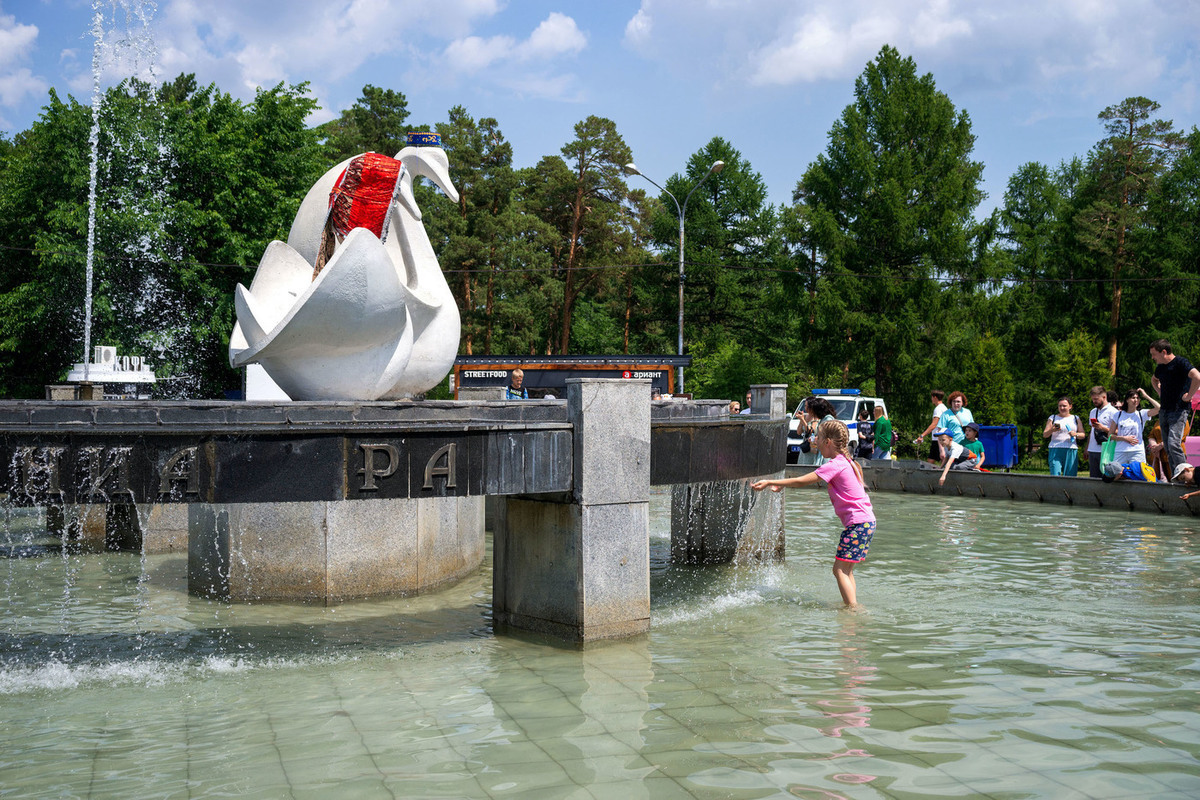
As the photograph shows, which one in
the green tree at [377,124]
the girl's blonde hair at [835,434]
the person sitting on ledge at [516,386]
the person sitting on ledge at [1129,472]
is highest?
the green tree at [377,124]

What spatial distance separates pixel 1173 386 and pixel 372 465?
35.4 ft

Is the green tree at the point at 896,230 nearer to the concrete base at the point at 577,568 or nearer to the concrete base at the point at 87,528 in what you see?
the concrete base at the point at 87,528

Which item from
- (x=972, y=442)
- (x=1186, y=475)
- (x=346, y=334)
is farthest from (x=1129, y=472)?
(x=346, y=334)

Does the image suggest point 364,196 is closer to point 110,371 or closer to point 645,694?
point 645,694

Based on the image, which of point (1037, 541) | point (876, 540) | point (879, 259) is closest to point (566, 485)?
point (876, 540)

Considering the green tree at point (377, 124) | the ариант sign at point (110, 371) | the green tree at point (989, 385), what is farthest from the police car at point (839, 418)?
the green tree at point (377, 124)

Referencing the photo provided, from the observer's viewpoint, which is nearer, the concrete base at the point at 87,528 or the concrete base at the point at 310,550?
the concrete base at the point at 310,550

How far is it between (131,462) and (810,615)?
18.7ft

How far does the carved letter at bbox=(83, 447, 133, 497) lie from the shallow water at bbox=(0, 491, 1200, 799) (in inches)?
55.1

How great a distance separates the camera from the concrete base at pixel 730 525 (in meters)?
12.2

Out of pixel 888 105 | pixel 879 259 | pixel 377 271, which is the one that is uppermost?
pixel 888 105

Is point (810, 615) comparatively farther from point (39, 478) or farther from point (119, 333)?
point (119, 333)

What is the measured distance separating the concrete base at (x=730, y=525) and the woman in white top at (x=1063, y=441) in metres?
Answer: 8.64

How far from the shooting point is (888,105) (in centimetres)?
3944
